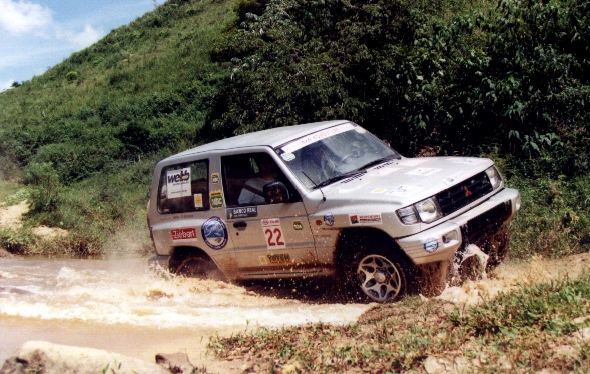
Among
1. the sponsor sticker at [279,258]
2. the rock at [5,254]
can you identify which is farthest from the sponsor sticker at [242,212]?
the rock at [5,254]

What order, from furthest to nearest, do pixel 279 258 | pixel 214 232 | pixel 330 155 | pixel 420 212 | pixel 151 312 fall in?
pixel 214 232, pixel 151 312, pixel 330 155, pixel 279 258, pixel 420 212

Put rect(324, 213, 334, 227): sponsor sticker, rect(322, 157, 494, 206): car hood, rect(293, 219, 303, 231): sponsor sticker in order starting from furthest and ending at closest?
rect(293, 219, 303, 231): sponsor sticker
rect(324, 213, 334, 227): sponsor sticker
rect(322, 157, 494, 206): car hood

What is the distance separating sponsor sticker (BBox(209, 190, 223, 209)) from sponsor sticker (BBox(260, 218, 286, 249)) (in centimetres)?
63

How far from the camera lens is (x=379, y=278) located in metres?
5.70

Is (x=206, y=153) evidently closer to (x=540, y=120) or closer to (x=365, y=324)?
(x=365, y=324)

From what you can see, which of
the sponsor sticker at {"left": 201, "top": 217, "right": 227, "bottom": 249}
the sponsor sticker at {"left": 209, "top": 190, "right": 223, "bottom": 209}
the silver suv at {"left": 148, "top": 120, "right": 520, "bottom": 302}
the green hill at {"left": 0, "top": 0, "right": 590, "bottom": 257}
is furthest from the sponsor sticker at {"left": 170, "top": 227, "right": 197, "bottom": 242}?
the green hill at {"left": 0, "top": 0, "right": 590, "bottom": 257}

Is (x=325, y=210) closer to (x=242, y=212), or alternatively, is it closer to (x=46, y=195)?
(x=242, y=212)

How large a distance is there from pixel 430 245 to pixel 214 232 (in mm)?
2528

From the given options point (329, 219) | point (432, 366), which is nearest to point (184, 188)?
point (329, 219)

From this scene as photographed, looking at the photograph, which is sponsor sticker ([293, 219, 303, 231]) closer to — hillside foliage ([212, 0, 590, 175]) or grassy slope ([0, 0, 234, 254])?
hillside foliage ([212, 0, 590, 175])

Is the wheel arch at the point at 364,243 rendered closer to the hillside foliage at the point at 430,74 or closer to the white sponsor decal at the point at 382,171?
the white sponsor decal at the point at 382,171

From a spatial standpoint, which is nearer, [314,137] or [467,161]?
[467,161]

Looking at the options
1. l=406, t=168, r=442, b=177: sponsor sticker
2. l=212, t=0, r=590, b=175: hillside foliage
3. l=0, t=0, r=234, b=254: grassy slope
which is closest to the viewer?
l=406, t=168, r=442, b=177: sponsor sticker

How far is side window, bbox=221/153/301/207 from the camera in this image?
639 cm
